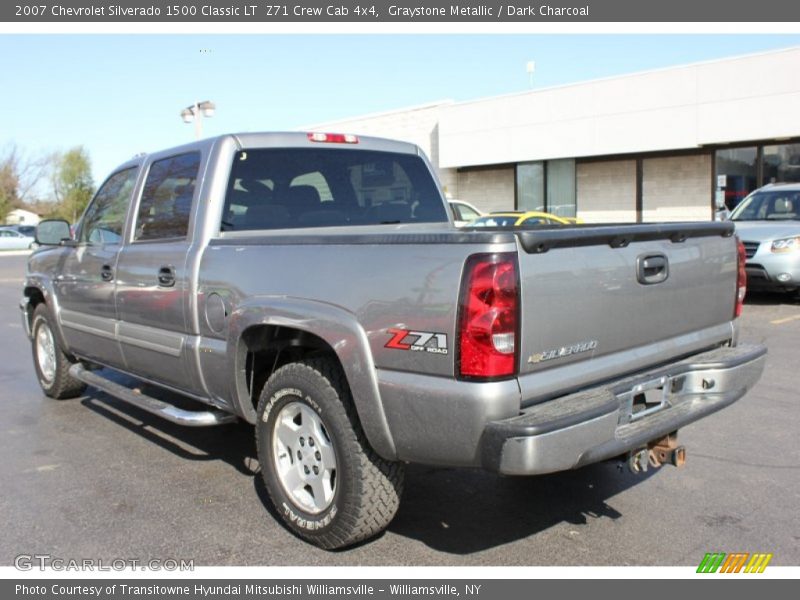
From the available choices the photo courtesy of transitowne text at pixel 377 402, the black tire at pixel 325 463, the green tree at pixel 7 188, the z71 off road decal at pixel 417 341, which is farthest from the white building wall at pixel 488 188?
the green tree at pixel 7 188

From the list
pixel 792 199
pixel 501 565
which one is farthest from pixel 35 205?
pixel 501 565

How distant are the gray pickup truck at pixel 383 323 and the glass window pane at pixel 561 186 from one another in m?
20.8

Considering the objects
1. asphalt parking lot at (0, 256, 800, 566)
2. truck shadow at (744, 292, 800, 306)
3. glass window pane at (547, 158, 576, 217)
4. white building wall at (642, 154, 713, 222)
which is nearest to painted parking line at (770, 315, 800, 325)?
truck shadow at (744, 292, 800, 306)

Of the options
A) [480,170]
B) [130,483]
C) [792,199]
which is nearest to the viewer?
[130,483]

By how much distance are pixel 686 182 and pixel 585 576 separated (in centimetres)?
2129

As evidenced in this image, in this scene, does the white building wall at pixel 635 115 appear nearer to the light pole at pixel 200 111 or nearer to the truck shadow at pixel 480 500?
the light pole at pixel 200 111

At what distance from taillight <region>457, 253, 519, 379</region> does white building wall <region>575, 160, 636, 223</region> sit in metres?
21.5

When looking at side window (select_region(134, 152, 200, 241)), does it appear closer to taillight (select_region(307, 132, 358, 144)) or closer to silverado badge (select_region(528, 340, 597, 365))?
taillight (select_region(307, 132, 358, 144))

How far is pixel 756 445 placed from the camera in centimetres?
508

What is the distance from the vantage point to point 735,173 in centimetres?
2197

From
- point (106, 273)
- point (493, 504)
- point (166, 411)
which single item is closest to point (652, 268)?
point (493, 504)

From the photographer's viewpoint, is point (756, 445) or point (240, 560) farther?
point (756, 445)

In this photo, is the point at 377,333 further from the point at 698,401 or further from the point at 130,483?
the point at 130,483

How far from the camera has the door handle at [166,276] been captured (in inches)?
179
